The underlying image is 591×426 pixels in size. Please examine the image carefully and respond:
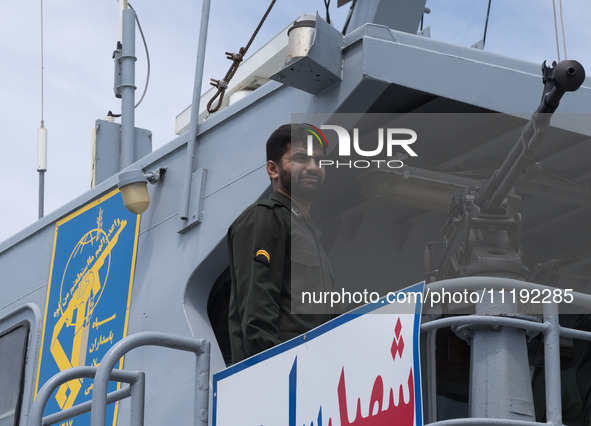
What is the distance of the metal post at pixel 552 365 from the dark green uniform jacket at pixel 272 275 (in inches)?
36.4

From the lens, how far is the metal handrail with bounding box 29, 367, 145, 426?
381 cm

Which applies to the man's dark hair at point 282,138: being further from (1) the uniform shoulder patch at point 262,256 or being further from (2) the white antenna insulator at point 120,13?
(2) the white antenna insulator at point 120,13

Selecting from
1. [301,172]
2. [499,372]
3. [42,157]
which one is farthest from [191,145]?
[42,157]

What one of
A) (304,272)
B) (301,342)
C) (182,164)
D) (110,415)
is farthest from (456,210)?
(110,415)

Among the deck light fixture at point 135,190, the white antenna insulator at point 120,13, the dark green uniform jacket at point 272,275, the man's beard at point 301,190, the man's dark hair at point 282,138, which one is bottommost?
the dark green uniform jacket at point 272,275

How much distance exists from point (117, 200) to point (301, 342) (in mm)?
1982

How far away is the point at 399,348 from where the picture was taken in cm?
309

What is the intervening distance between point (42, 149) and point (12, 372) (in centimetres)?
237

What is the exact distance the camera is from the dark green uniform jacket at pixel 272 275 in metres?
3.73

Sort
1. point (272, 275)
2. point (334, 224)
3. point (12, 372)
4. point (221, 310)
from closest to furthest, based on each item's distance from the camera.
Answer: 1. point (272, 275)
2. point (221, 310)
3. point (334, 224)
4. point (12, 372)

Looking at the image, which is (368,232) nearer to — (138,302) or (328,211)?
(328,211)

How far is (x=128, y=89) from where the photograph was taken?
6.80 meters

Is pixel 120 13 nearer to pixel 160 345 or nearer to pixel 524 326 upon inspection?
pixel 160 345

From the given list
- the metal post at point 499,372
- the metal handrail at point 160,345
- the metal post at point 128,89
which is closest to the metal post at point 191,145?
the metal handrail at point 160,345
